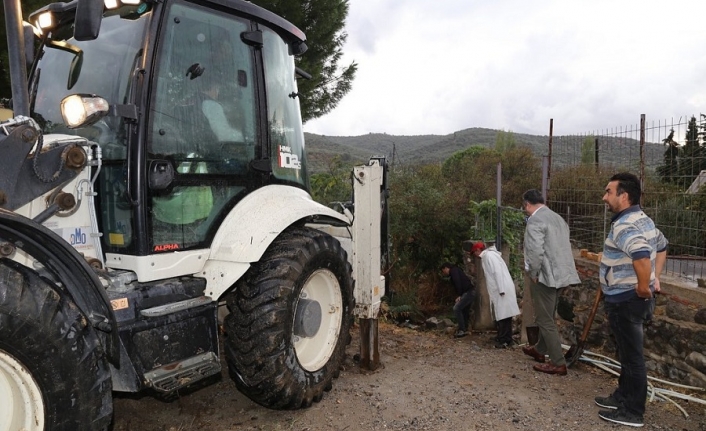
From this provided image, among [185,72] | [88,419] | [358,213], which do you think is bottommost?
[88,419]

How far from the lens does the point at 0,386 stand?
2268 millimetres

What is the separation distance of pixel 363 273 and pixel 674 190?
3.32 metres

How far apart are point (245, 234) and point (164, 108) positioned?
916 millimetres

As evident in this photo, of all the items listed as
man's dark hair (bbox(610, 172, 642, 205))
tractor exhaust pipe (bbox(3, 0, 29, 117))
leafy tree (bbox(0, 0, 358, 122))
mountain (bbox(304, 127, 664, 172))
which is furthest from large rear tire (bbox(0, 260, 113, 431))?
leafy tree (bbox(0, 0, 358, 122))

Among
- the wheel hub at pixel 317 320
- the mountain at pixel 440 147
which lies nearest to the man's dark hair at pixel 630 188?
the mountain at pixel 440 147

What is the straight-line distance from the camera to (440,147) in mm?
49938

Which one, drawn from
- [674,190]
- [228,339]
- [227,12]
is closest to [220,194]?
[228,339]

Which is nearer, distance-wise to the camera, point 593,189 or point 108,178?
point 108,178

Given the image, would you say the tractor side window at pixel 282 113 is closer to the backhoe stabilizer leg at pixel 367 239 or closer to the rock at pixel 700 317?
the backhoe stabilizer leg at pixel 367 239

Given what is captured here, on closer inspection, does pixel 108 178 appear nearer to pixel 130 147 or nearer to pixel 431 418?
pixel 130 147

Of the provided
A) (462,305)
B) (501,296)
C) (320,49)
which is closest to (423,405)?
(501,296)

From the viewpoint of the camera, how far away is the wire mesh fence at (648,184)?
5223 millimetres

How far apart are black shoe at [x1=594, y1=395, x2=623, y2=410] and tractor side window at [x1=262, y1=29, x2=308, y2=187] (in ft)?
9.66

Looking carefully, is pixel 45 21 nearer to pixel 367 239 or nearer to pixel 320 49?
pixel 367 239
